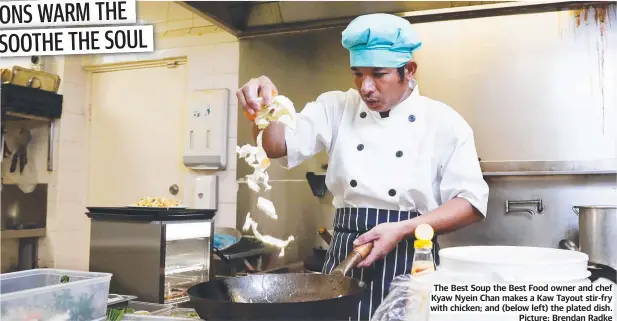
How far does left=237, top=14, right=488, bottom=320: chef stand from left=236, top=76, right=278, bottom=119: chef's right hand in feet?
1.11

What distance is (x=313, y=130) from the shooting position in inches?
63.0

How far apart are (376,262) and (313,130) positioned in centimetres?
43

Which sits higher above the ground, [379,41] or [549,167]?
[379,41]

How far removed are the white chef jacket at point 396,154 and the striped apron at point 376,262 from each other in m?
0.03

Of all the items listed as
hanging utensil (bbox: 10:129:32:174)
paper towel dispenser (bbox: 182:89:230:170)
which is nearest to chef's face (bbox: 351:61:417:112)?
paper towel dispenser (bbox: 182:89:230:170)

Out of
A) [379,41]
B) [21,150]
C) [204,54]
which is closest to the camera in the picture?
[379,41]

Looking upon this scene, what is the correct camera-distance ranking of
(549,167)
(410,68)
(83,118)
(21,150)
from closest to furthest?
(410,68) → (549,167) → (21,150) → (83,118)

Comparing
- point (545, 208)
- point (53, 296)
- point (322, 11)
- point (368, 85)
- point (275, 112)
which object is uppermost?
point (322, 11)

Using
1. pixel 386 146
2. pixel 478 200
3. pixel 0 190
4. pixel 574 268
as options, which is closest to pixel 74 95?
pixel 0 190

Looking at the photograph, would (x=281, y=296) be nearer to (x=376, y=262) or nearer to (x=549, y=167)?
(x=376, y=262)

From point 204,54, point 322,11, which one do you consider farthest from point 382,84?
point 204,54

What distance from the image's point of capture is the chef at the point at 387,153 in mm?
1423

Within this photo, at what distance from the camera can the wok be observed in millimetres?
761

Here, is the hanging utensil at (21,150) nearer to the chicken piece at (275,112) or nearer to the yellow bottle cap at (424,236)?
the chicken piece at (275,112)
